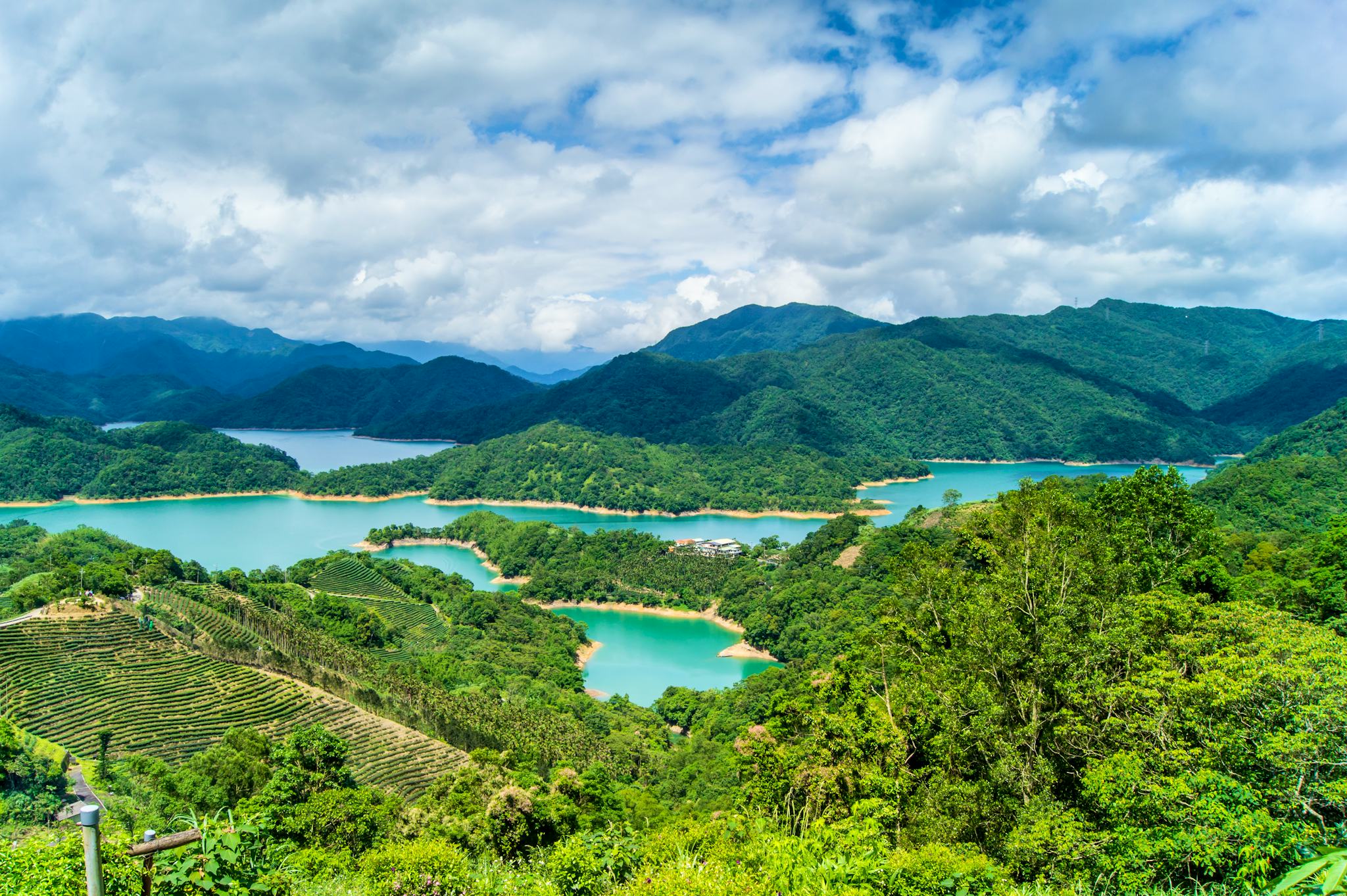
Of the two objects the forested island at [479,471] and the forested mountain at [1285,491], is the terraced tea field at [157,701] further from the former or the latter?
the forested island at [479,471]

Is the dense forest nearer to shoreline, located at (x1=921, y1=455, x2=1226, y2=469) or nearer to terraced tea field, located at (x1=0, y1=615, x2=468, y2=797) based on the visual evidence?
terraced tea field, located at (x1=0, y1=615, x2=468, y2=797)

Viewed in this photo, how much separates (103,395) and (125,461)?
79.9 metres

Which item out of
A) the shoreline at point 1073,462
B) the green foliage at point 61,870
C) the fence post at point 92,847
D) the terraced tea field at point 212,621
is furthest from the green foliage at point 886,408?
the fence post at point 92,847

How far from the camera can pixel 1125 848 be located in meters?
7.43

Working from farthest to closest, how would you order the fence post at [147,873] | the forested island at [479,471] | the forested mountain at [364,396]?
1. the forested mountain at [364,396]
2. the forested island at [479,471]
3. the fence post at [147,873]

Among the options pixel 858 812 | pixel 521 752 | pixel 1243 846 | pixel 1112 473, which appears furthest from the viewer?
pixel 1112 473

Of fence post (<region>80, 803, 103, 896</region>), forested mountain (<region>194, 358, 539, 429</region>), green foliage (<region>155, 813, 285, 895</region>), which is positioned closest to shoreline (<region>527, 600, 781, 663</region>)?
green foliage (<region>155, 813, 285, 895</region>)

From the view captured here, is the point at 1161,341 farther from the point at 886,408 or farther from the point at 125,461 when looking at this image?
the point at 125,461

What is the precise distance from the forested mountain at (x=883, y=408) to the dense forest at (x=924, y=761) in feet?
237

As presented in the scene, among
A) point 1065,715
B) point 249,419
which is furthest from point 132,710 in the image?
point 249,419

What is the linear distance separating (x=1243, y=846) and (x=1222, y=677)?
2.22 metres

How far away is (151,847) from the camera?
4891mm

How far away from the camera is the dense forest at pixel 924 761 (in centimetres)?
696

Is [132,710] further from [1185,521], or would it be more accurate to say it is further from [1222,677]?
[1185,521]
